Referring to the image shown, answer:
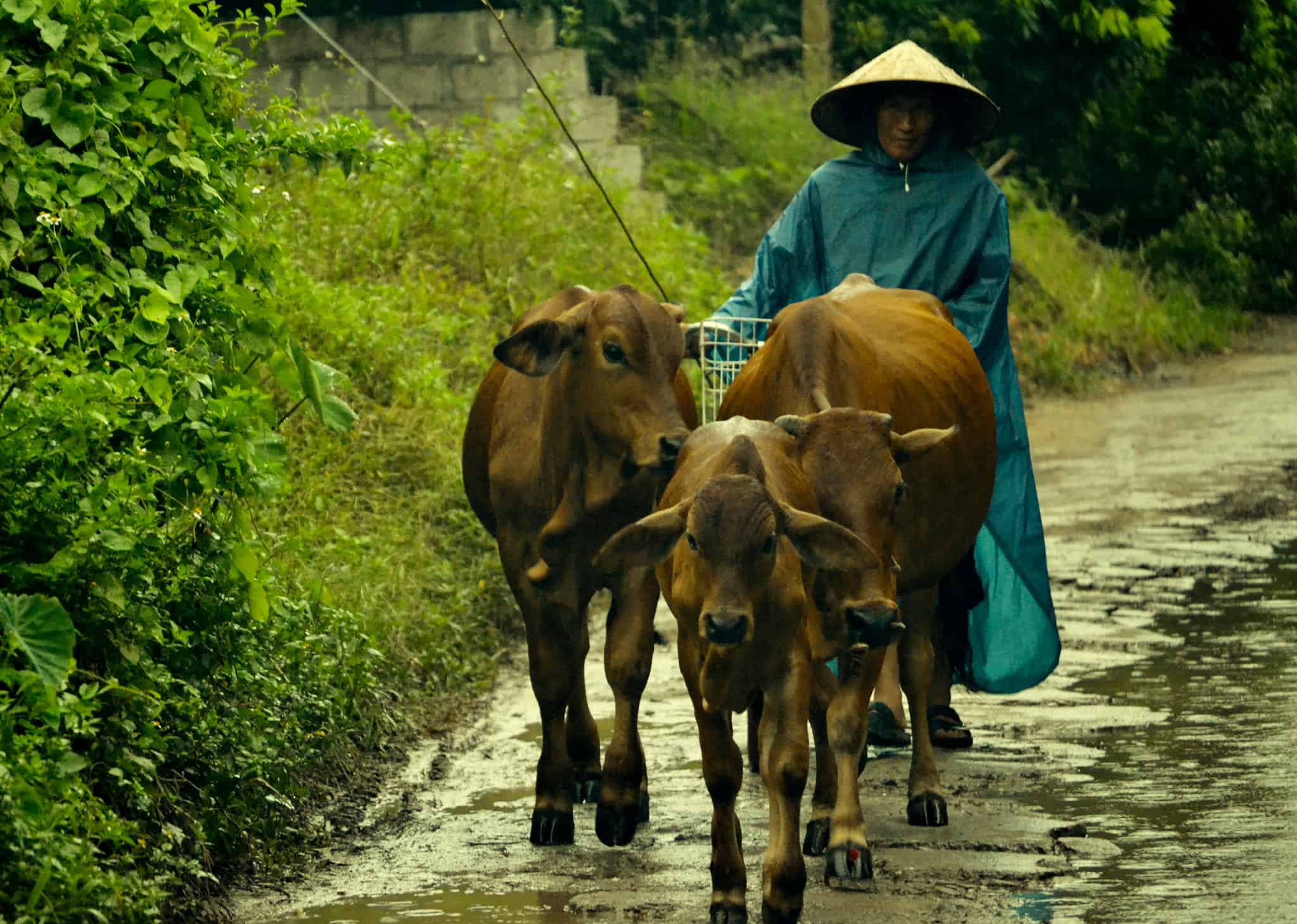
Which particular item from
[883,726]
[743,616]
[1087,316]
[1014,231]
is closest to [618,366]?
[743,616]

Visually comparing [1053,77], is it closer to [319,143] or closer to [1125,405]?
[1125,405]

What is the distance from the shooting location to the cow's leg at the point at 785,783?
5219 millimetres

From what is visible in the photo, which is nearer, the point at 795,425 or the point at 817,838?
the point at 795,425

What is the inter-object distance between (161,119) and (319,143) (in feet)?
2.40

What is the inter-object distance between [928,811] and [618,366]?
1673mm

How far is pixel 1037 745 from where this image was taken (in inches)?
291

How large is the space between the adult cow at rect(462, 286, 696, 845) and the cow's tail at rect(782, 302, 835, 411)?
35 cm

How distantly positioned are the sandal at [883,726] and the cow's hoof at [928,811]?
107 cm

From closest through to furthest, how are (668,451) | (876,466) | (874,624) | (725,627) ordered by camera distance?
(725,627) → (874,624) → (876,466) → (668,451)

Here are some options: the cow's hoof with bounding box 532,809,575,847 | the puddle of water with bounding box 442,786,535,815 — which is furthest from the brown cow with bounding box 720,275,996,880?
the puddle of water with bounding box 442,786,535,815

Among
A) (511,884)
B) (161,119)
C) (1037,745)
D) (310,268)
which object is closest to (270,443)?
(161,119)

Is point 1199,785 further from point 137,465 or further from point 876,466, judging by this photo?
point 137,465

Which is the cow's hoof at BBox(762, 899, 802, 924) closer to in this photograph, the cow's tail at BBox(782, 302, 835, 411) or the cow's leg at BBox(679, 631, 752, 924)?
the cow's leg at BBox(679, 631, 752, 924)

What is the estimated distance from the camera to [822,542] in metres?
5.27
